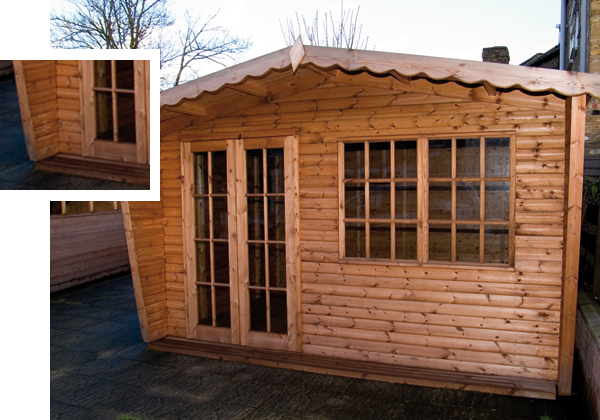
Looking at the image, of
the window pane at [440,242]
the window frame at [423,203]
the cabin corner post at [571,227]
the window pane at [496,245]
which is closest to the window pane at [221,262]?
the window frame at [423,203]

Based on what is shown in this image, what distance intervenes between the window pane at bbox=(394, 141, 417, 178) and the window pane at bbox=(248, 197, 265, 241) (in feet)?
4.43

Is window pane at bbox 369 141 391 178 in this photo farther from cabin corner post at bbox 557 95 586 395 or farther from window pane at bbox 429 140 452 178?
cabin corner post at bbox 557 95 586 395

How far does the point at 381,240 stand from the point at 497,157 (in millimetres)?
1195

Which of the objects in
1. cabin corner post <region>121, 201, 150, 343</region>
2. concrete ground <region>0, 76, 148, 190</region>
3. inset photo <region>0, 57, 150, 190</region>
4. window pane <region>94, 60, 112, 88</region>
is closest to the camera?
concrete ground <region>0, 76, 148, 190</region>

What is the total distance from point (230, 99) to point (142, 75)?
908 mm

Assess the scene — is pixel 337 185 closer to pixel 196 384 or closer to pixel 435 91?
pixel 435 91

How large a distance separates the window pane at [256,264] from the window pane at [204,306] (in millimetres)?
541

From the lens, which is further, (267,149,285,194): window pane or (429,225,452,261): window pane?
(267,149,285,194): window pane

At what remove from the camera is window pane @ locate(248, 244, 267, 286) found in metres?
4.73

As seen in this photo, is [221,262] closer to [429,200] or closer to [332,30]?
[429,200]

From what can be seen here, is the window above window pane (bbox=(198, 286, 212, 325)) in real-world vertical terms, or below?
above

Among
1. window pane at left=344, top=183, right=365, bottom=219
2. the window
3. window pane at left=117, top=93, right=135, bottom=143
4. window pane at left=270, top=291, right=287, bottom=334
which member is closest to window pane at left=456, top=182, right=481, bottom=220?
the window

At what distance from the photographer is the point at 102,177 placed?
3.04 m

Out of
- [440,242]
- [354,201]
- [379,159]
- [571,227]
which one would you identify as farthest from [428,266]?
[571,227]
